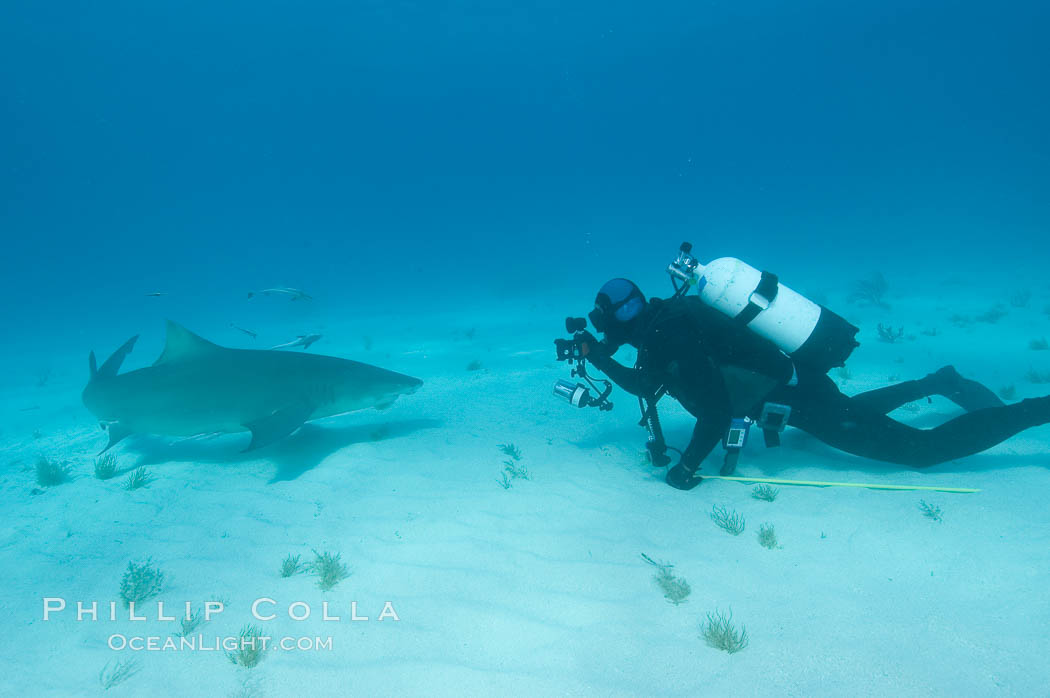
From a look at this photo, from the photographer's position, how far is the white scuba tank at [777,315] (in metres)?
4.72

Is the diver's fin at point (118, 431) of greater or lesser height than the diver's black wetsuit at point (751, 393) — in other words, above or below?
below

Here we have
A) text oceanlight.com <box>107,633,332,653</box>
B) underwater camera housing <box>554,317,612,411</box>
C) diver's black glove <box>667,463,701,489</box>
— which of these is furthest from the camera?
underwater camera housing <box>554,317,612,411</box>

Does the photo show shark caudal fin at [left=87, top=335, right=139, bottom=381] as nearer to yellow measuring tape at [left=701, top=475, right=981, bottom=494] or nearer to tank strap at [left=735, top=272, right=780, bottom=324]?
tank strap at [left=735, top=272, right=780, bottom=324]

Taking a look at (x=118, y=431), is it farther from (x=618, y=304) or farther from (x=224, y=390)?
(x=618, y=304)

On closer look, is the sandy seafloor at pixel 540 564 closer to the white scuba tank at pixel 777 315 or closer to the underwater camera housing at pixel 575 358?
the underwater camera housing at pixel 575 358

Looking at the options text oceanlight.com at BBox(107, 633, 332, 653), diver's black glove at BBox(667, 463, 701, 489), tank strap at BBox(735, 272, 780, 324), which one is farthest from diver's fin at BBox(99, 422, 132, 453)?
tank strap at BBox(735, 272, 780, 324)

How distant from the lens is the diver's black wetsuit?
470 centimetres

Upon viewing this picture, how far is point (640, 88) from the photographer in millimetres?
144750

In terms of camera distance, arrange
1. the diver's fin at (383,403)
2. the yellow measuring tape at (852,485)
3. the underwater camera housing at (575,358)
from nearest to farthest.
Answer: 1. the yellow measuring tape at (852,485)
2. the underwater camera housing at (575,358)
3. the diver's fin at (383,403)

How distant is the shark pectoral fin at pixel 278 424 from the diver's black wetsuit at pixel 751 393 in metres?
4.29

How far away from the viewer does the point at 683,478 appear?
5039 millimetres

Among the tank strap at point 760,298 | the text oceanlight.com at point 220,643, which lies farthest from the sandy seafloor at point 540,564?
the tank strap at point 760,298

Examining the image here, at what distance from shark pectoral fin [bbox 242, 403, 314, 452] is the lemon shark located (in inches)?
0.9

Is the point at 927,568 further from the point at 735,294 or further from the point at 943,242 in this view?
the point at 943,242
